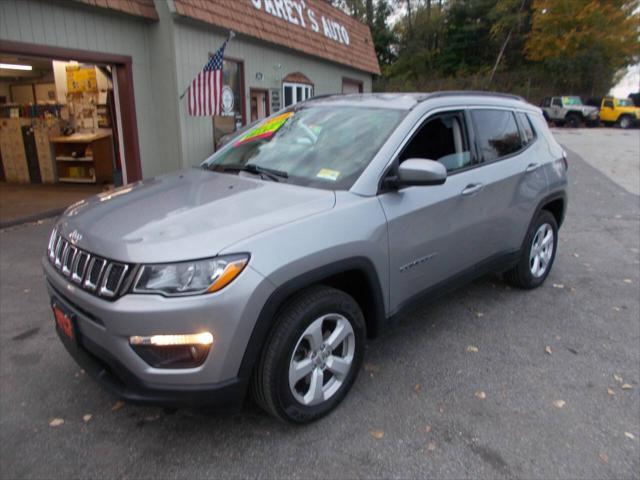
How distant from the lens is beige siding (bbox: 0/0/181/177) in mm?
6488

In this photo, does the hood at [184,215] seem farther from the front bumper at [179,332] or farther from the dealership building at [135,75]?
the dealership building at [135,75]

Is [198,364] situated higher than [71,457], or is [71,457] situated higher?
[198,364]

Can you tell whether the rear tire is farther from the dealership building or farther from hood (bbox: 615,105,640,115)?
hood (bbox: 615,105,640,115)

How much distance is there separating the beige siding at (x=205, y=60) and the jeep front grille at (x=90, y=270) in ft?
22.1

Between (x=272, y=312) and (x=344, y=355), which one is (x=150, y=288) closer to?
(x=272, y=312)

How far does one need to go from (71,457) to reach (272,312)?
1.31 metres

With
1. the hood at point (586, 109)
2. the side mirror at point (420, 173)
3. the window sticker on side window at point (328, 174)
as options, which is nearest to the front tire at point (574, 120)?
the hood at point (586, 109)

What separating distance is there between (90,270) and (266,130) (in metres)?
1.86

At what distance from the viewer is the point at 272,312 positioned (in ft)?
7.70

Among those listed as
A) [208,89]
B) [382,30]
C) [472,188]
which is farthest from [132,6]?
[382,30]

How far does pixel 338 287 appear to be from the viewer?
9.63 feet

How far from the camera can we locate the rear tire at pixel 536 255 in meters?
4.46

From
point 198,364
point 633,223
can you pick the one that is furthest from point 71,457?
point 633,223

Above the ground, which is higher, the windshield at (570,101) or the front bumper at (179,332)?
the windshield at (570,101)
